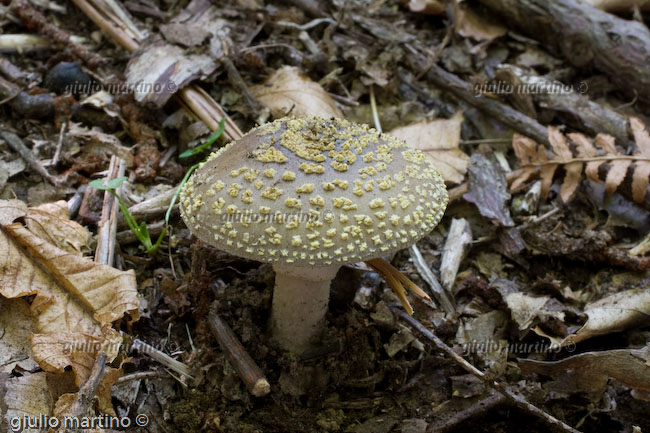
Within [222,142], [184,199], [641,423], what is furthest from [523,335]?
[222,142]

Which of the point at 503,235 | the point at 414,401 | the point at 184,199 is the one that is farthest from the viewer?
the point at 503,235

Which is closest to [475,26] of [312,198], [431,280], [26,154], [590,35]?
[590,35]

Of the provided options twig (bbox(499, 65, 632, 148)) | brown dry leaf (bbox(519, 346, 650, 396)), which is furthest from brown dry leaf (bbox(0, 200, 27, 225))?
twig (bbox(499, 65, 632, 148))

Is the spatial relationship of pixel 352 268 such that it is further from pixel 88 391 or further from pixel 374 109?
pixel 88 391

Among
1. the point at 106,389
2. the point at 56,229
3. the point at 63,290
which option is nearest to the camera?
the point at 106,389

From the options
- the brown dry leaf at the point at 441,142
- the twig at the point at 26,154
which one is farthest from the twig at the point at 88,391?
the brown dry leaf at the point at 441,142

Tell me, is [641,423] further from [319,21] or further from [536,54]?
[319,21]

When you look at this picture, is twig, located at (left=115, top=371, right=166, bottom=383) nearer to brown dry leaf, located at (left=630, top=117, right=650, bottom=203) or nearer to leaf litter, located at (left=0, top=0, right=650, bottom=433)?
leaf litter, located at (left=0, top=0, right=650, bottom=433)

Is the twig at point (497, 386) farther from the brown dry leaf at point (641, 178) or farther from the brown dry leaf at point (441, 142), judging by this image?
the brown dry leaf at point (641, 178)
